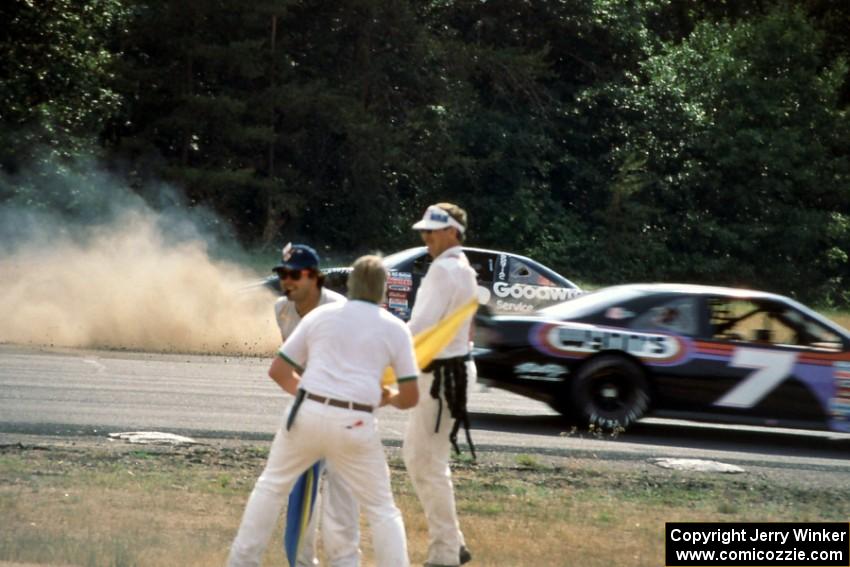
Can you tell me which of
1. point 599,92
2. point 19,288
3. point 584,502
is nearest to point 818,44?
point 599,92

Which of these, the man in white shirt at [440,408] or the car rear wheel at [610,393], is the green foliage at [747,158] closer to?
the car rear wheel at [610,393]

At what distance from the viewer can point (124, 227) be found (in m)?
27.9

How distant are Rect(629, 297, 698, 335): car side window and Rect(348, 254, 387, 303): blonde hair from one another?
726 centimetres

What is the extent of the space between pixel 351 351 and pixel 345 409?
0.88 ft

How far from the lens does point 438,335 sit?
8031 mm

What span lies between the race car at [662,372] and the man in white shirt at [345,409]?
691cm

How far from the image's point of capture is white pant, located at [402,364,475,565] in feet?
26.0

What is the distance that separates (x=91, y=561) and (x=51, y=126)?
89.0 ft

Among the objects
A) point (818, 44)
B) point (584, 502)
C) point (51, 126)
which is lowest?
point (584, 502)

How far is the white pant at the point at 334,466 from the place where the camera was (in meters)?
6.79

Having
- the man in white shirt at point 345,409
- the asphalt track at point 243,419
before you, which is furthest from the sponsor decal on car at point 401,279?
the man in white shirt at point 345,409

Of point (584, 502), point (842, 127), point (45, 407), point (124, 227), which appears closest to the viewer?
point (584, 502)

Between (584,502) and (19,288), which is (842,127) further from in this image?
(584,502)

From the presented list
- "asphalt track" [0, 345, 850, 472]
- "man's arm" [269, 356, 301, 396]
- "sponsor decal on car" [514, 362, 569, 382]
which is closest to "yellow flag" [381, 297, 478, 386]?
"man's arm" [269, 356, 301, 396]
